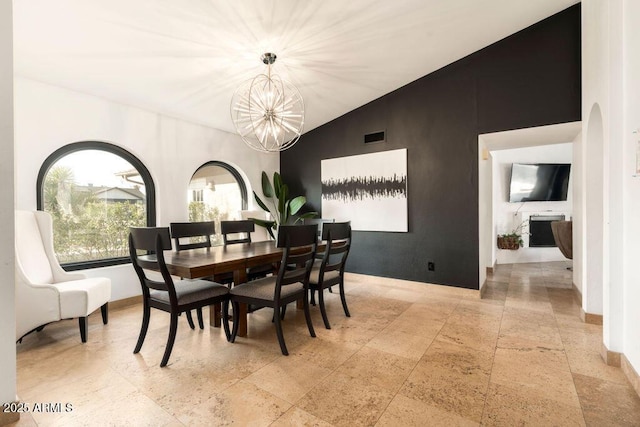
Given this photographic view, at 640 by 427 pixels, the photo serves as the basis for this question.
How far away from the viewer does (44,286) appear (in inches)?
95.5

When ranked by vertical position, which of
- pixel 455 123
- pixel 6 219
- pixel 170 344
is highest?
pixel 455 123

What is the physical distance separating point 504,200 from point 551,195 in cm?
87

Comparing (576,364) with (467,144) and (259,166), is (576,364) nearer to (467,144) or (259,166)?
(467,144)

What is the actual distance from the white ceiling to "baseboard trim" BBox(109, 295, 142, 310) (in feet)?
7.83

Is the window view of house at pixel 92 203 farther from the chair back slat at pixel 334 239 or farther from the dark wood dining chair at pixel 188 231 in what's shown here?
the chair back slat at pixel 334 239

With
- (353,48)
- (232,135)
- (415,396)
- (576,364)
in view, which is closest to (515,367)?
(576,364)

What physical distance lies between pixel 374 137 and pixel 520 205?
3.90 meters

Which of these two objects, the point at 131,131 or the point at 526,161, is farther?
the point at 526,161

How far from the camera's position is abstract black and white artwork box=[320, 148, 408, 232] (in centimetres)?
428

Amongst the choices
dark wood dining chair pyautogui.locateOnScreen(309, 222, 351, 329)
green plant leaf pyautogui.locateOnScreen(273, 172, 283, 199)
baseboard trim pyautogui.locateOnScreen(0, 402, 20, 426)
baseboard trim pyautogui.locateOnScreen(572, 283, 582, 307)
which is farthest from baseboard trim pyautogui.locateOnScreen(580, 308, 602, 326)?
baseboard trim pyautogui.locateOnScreen(0, 402, 20, 426)

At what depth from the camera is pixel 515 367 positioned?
2.05m

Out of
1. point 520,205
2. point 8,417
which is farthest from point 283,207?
point 520,205

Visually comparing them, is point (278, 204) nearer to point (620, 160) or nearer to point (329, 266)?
point (329, 266)

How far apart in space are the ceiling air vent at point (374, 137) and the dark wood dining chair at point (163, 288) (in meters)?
3.22
